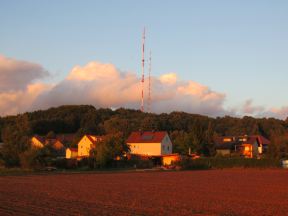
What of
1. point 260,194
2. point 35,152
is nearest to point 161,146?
point 35,152

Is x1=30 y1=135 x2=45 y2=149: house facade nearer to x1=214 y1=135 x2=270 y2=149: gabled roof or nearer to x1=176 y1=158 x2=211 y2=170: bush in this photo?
x1=176 y1=158 x2=211 y2=170: bush

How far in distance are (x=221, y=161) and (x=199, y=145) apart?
19.9 metres

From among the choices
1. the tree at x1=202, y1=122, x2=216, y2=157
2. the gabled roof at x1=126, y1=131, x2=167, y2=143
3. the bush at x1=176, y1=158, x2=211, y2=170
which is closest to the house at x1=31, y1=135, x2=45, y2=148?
the gabled roof at x1=126, y1=131, x2=167, y2=143

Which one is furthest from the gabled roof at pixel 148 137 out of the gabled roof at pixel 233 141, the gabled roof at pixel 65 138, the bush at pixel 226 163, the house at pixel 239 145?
the gabled roof at pixel 65 138

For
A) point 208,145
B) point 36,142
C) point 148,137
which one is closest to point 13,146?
point 36,142

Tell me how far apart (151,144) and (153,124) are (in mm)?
32509

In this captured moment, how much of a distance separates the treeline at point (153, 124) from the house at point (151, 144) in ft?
9.59

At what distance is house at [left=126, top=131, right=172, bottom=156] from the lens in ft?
327

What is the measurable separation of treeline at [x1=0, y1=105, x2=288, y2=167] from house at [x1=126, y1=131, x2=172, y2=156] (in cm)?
292

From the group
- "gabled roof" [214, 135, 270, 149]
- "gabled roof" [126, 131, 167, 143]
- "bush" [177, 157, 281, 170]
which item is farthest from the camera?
"gabled roof" [214, 135, 270, 149]

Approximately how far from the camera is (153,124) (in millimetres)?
133000

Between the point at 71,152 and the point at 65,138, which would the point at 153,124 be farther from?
the point at 71,152

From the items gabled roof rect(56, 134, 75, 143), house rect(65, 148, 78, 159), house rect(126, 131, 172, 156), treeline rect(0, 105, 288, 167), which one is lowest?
house rect(65, 148, 78, 159)

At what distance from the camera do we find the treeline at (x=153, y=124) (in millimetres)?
99000
